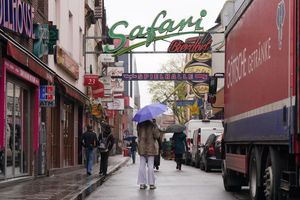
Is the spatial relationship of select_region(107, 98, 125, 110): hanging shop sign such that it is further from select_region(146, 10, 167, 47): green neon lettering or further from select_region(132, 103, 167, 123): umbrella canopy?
select_region(132, 103, 167, 123): umbrella canopy

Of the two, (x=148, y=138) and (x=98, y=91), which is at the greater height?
(x=98, y=91)

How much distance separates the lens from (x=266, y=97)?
927cm

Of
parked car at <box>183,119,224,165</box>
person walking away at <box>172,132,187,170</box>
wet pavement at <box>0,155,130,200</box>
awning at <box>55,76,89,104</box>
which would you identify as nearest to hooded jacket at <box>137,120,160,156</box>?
wet pavement at <box>0,155,130,200</box>

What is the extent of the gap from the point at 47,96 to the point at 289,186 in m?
10.6

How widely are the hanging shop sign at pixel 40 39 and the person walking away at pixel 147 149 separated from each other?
4.18 meters

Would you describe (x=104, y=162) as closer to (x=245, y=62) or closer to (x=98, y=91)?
(x=245, y=62)

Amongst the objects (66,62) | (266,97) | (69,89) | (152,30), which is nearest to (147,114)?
(266,97)

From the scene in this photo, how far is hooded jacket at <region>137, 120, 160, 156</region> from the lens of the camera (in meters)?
14.8

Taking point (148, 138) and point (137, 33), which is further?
point (137, 33)

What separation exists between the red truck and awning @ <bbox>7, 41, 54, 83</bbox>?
4603mm

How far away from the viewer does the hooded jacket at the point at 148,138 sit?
1477cm

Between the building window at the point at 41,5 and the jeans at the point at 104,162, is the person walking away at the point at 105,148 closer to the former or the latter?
the jeans at the point at 104,162

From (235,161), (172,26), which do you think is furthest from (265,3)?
(172,26)

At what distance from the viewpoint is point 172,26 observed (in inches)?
1237
